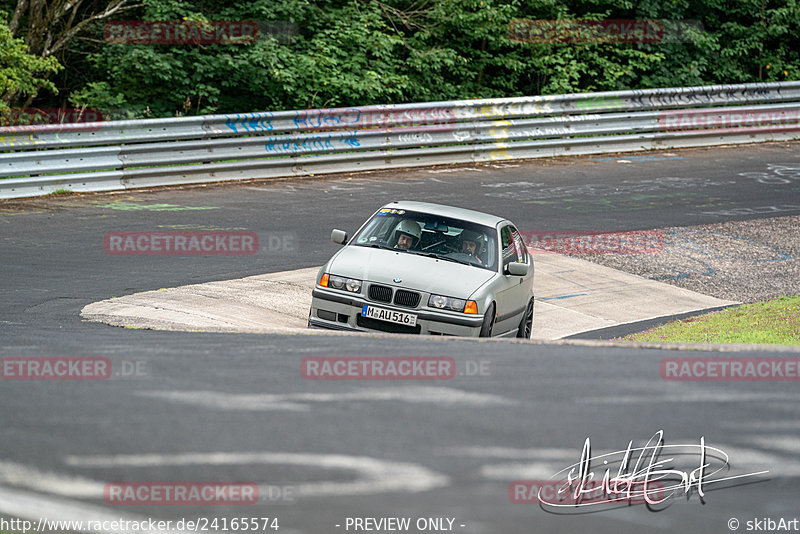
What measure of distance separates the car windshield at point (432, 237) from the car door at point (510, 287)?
185mm

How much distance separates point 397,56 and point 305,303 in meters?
13.1

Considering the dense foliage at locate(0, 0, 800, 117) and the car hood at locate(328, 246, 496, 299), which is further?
the dense foliage at locate(0, 0, 800, 117)

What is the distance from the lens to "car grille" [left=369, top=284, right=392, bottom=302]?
8.81 metres

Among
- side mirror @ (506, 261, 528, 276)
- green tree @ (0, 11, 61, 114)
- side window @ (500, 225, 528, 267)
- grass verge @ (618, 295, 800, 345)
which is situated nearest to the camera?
grass verge @ (618, 295, 800, 345)

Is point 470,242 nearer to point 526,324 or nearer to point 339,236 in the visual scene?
point 526,324

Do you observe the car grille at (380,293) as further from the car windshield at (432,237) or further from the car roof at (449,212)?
the car roof at (449,212)

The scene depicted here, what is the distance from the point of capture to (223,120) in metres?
17.4

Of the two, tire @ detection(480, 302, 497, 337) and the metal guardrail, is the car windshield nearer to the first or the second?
tire @ detection(480, 302, 497, 337)

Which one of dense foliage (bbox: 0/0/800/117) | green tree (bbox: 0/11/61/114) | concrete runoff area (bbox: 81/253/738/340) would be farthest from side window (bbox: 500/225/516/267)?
dense foliage (bbox: 0/0/800/117)

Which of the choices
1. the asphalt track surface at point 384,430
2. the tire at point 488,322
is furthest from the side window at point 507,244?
the asphalt track surface at point 384,430

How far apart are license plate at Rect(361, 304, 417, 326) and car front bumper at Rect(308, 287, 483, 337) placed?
0.11 ft

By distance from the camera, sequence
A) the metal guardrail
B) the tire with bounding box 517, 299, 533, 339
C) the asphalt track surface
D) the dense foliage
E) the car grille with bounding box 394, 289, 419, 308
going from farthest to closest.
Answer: the dense foliage < the metal guardrail < the tire with bounding box 517, 299, 533, 339 < the car grille with bounding box 394, 289, 419, 308 < the asphalt track surface

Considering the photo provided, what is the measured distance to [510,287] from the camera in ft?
31.5

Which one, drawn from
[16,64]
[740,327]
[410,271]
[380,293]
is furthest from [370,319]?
[16,64]
